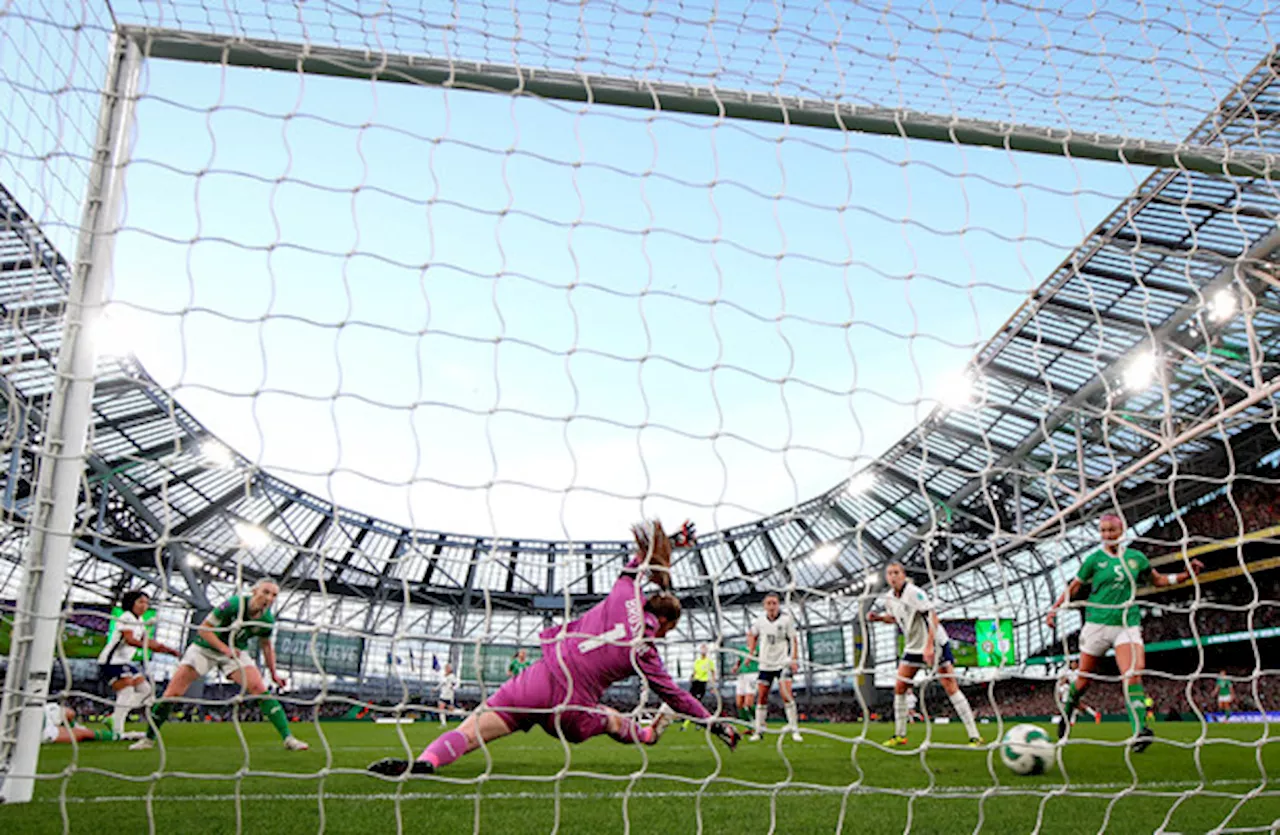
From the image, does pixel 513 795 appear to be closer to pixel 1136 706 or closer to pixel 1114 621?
pixel 1136 706

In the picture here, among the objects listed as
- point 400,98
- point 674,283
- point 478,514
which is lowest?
point 478,514

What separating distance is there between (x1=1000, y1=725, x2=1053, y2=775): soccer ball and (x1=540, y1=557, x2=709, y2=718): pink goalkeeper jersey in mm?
1668

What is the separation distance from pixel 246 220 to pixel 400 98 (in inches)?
32.3

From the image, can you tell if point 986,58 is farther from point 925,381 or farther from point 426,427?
point 426,427

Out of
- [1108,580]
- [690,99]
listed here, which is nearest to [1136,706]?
[1108,580]

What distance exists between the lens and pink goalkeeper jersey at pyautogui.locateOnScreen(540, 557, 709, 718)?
356 cm

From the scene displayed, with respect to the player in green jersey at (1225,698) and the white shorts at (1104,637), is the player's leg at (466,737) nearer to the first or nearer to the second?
the white shorts at (1104,637)

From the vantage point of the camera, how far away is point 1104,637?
17.5ft

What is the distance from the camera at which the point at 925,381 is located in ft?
11.1

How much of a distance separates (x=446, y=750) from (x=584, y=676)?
26.1 inches

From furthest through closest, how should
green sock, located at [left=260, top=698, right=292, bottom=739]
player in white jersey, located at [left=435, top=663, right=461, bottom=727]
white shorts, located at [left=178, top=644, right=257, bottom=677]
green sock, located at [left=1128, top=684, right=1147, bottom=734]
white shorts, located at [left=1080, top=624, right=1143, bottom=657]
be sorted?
green sock, located at [left=260, top=698, right=292, bottom=739] < white shorts, located at [left=178, top=644, right=257, bottom=677] < white shorts, located at [left=1080, top=624, right=1143, bottom=657] < green sock, located at [left=1128, top=684, right=1147, bottom=734] < player in white jersey, located at [left=435, top=663, right=461, bottom=727]

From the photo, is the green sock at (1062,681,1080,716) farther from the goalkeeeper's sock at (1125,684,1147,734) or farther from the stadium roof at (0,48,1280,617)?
the stadium roof at (0,48,1280,617)

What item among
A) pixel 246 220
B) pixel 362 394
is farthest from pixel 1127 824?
pixel 246 220

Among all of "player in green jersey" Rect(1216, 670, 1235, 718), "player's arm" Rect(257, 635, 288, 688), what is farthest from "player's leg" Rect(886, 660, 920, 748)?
"player in green jersey" Rect(1216, 670, 1235, 718)
